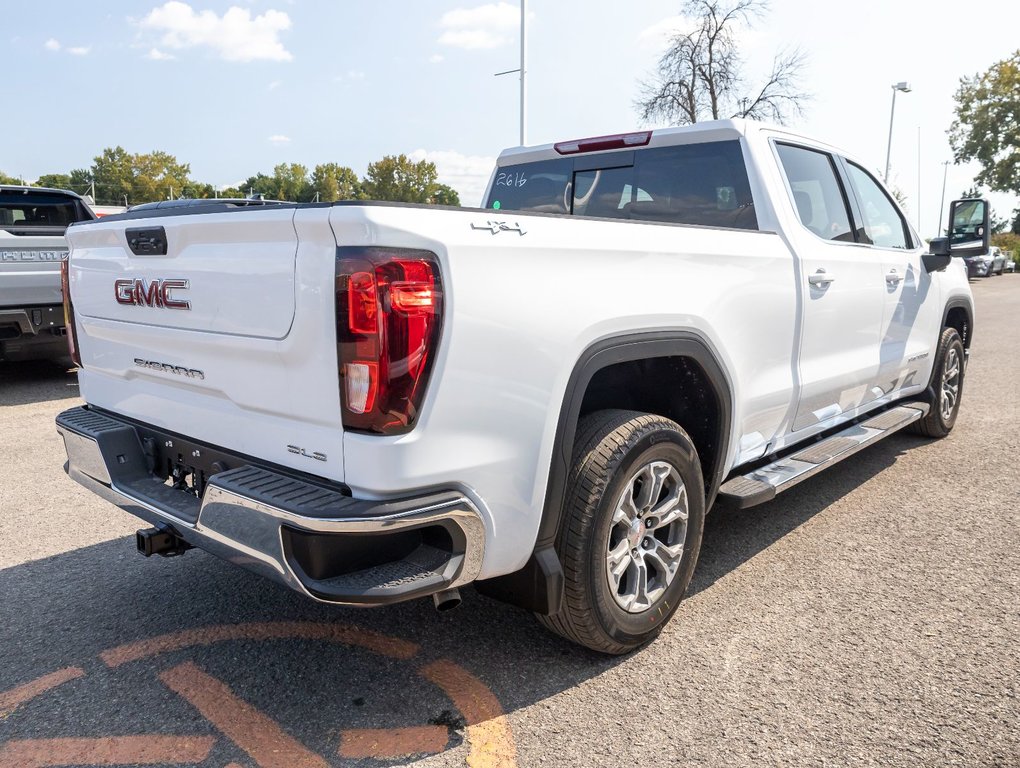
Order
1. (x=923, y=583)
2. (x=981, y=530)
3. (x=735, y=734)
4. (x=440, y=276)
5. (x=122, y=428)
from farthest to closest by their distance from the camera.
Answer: (x=981, y=530) → (x=923, y=583) → (x=122, y=428) → (x=735, y=734) → (x=440, y=276)

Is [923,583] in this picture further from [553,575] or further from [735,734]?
[553,575]

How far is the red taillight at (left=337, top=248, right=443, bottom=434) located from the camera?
2082 millimetres

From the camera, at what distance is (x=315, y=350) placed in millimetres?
2195

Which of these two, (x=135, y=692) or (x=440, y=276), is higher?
(x=440, y=276)

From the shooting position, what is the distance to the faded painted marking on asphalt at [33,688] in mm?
2669

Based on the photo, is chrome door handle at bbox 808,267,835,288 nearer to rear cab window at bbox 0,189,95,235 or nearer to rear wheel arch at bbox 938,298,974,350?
rear wheel arch at bbox 938,298,974,350

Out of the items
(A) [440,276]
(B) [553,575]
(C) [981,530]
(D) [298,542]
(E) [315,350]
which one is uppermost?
(A) [440,276]

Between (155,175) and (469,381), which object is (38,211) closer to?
(469,381)

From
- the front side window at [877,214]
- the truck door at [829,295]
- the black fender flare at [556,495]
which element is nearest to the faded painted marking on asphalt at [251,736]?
the black fender flare at [556,495]

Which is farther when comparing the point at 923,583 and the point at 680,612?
the point at 923,583

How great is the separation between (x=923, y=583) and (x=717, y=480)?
1093 millimetres

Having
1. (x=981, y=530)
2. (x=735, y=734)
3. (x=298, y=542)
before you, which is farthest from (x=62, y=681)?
(x=981, y=530)

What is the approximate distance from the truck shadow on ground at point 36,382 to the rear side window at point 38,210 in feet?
5.19

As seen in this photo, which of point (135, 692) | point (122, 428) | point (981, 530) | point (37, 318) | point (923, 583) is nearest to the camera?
point (135, 692)
